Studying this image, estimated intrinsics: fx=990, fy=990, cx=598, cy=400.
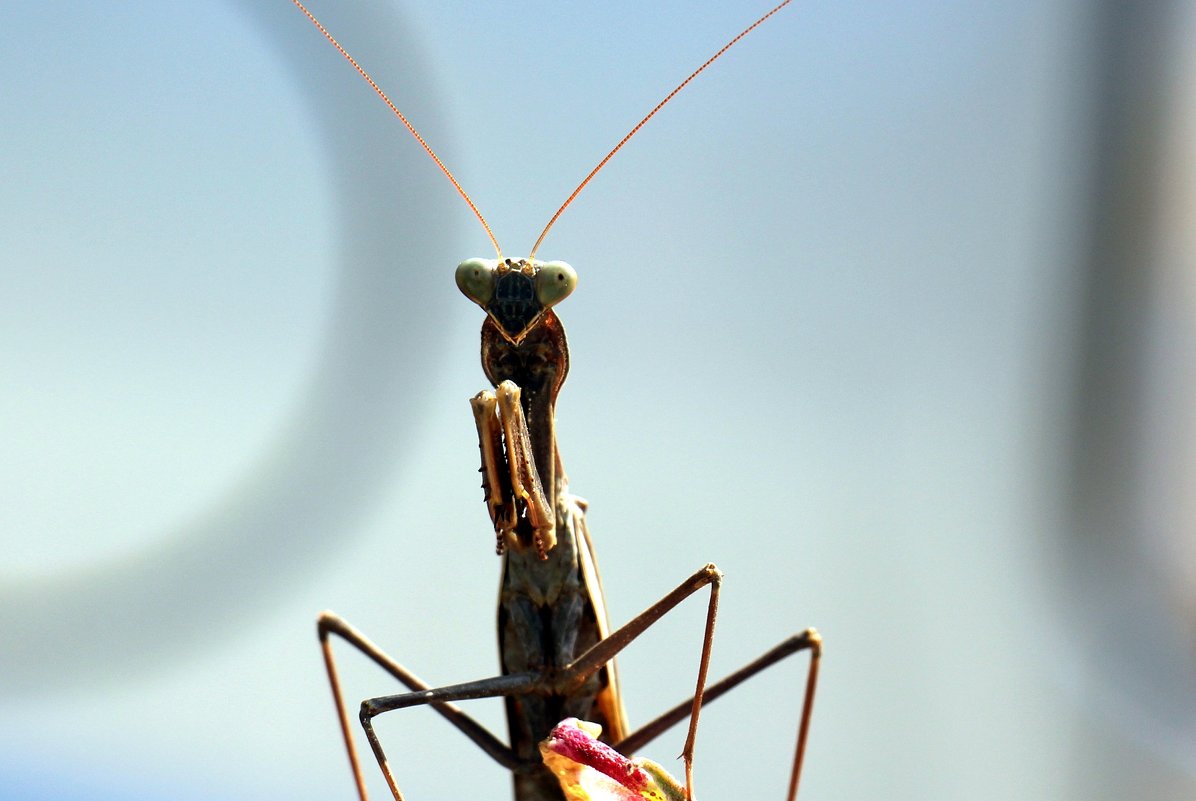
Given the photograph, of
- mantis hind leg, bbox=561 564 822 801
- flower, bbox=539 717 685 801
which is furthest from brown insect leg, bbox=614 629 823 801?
flower, bbox=539 717 685 801

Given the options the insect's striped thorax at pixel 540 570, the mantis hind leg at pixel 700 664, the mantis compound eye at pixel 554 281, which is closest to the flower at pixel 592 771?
the mantis hind leg at pixel 700 664

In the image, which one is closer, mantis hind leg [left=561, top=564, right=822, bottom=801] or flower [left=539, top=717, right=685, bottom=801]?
flower [left=539, top=717, right=685, bottom=801]

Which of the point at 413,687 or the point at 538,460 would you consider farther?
the point at 413,687

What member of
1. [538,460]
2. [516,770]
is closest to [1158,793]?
[516,770]

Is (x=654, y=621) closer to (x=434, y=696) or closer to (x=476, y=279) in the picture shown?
(x=434, y=696)

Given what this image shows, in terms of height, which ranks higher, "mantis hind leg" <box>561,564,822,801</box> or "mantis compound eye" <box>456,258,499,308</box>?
"mantis compound eye" <box>456,258,499,308</box>

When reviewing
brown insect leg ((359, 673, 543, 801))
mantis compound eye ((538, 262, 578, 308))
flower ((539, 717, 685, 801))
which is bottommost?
flower ((539, 717, 685, 801))

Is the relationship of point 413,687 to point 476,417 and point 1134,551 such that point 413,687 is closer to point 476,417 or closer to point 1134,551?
point 476,417

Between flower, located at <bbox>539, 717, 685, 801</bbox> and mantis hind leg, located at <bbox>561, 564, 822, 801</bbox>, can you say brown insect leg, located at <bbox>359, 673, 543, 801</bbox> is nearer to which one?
mantis hind leg, located at <bbox>561, 564, 822, 801</bbox>
